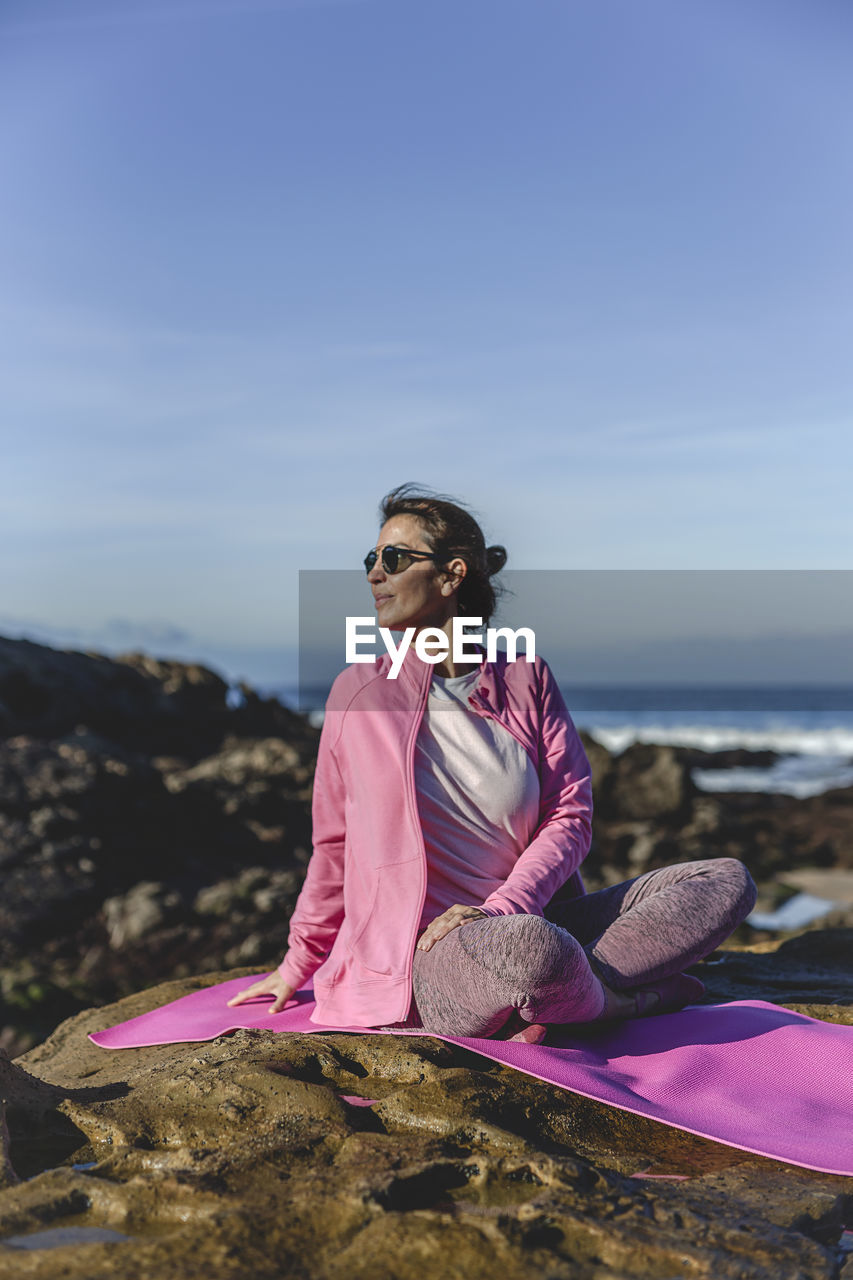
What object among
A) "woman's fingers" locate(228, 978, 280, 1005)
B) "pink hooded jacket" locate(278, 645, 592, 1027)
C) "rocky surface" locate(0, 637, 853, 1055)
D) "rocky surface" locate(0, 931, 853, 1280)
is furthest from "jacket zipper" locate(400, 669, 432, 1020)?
"rocky surface" locate(0, 637, 853, 1055)

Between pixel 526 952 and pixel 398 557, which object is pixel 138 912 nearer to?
pixel 398 557

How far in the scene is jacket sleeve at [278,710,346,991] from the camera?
3650 millimetres

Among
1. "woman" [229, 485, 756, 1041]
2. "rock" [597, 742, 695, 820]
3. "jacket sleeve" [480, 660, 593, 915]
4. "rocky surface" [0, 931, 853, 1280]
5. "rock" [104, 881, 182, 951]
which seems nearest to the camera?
"rocky surface" [0, 931, 853, 1280]

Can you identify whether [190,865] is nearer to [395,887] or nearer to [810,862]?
[395,887]

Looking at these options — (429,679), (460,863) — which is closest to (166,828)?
(429,679)

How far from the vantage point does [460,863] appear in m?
3.45

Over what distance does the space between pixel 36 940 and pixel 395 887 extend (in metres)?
5.47

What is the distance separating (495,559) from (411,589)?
408 mm

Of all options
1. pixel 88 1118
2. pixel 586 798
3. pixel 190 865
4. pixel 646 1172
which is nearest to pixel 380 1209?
pixel 646 1172

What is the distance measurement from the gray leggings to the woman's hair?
1.14 metres

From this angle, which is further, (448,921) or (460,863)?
(460,863)

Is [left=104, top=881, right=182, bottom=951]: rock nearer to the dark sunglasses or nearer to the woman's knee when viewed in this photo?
the dark sunglasses

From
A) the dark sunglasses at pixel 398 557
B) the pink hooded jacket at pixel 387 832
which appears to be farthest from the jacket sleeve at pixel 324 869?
the dark sunglasses at pixel 398 557

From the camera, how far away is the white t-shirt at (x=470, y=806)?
345 centimetres
